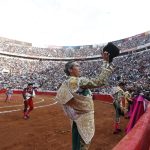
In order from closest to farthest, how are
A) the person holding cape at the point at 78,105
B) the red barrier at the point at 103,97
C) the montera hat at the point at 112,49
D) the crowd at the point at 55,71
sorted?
1. the montera hat at the point at 112,49
2. the person holding cape at the point at 78,105
3. the red barrier at the point at 103,97
4. the crowd at the point at 55,71

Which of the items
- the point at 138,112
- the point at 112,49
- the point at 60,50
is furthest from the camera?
the point at 60,50

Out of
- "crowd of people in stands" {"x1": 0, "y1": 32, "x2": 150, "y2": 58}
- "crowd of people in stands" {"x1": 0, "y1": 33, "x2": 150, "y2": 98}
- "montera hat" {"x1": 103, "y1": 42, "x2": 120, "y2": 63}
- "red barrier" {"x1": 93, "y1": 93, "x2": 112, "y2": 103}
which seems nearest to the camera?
"montera hat" {"x1": 103, "y1": 42, "x2": 120, "y2": 63}

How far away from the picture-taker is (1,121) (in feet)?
36.6

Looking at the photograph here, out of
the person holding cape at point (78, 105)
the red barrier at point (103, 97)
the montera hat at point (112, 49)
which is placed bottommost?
the red barrier at point (103, 97)

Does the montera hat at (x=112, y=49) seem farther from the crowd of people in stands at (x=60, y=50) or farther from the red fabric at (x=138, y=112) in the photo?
the crowd of people in stands at (x=60, y=50)

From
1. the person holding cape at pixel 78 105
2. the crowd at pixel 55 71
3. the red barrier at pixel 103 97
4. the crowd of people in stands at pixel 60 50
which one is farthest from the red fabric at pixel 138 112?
the crowd of people in stands at pixel 60 50

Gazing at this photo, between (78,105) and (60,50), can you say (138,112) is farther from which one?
(60,50)

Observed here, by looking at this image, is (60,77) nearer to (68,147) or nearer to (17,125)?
(17,125)

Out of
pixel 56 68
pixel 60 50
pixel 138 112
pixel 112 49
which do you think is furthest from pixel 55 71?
pixel 112 49

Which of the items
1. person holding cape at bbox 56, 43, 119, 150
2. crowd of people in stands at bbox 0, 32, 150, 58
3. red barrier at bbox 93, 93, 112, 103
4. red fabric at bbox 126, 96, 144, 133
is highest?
crowd of people in stands at bbox 0, 32, 150, 58

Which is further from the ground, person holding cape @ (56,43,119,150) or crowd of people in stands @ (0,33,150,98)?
crowd of people in stands @ (0,33,150,98)

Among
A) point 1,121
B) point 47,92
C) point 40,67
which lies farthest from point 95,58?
point 1,121

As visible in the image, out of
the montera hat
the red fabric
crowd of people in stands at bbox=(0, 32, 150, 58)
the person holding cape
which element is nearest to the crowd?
crowd of people in stands at bbox=(0, 32, 150, 58)

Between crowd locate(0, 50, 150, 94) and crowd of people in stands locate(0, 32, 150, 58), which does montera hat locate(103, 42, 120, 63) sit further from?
crowd of people in stands locate(0, 32, 150, 58)
